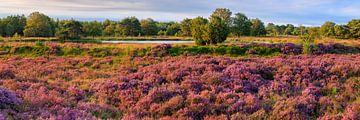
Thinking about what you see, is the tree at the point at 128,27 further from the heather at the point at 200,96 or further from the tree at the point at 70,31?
the heather at the point at 200,96

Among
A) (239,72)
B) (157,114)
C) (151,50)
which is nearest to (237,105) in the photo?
(157,114)

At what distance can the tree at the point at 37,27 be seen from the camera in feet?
250

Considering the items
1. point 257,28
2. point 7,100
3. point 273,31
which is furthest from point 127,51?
point 273,31

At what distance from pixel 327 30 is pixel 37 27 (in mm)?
95544

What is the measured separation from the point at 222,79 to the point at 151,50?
1736cm

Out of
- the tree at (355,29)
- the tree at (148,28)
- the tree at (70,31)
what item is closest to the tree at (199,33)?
the tree at (70,31)

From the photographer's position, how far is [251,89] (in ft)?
44.6

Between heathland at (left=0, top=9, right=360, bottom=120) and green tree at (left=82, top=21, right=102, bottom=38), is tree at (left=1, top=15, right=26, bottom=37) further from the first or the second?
heathland at (left=0, top=9, right=360, bottom=120)

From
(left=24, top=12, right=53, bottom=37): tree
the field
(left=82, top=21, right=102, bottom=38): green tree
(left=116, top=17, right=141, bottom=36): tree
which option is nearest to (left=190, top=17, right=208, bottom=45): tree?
the field

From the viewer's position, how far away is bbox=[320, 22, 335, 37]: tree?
10709 centimetres

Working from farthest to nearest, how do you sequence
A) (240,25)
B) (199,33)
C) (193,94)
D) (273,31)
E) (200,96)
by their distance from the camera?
(273,31), (240,25), (199,33), (193,94), (200,96)

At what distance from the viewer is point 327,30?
111000mm

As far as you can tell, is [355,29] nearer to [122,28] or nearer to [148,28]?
[148,28]

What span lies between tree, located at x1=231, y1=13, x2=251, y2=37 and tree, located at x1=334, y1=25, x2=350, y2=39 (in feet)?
101
